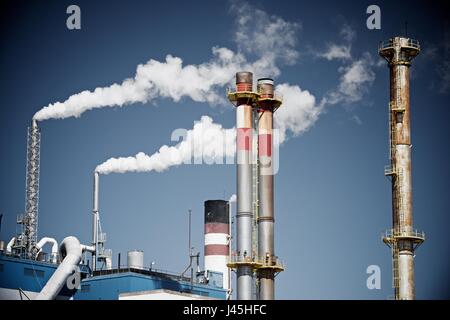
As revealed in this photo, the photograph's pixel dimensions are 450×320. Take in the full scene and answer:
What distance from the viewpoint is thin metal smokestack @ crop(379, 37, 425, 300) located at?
3169 inches

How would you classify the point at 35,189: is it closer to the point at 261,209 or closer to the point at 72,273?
the point at 72,273

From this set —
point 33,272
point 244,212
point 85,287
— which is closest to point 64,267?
point 85,287

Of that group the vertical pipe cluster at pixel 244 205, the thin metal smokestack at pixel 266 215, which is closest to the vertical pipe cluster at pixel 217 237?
the thin metal smokestack at pixel 266 215

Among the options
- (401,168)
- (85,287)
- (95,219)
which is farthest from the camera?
(95,219)

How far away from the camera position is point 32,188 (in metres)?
92.5

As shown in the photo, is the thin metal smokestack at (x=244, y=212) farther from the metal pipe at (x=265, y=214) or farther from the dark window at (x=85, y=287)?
the dark window at (x=85, y=287)

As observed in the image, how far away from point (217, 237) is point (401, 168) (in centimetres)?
2235

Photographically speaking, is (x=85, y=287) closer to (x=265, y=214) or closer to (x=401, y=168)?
(x=265, y=214)

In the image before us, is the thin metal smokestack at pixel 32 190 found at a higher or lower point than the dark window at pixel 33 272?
higher

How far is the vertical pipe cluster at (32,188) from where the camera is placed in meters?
91.5

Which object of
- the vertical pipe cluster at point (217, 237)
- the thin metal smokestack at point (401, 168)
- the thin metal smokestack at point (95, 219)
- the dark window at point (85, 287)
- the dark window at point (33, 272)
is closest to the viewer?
the thin metal smokestack at point (401, 168)

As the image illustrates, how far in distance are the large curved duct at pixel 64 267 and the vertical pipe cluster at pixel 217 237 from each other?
1499cm

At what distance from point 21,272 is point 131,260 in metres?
9.32
